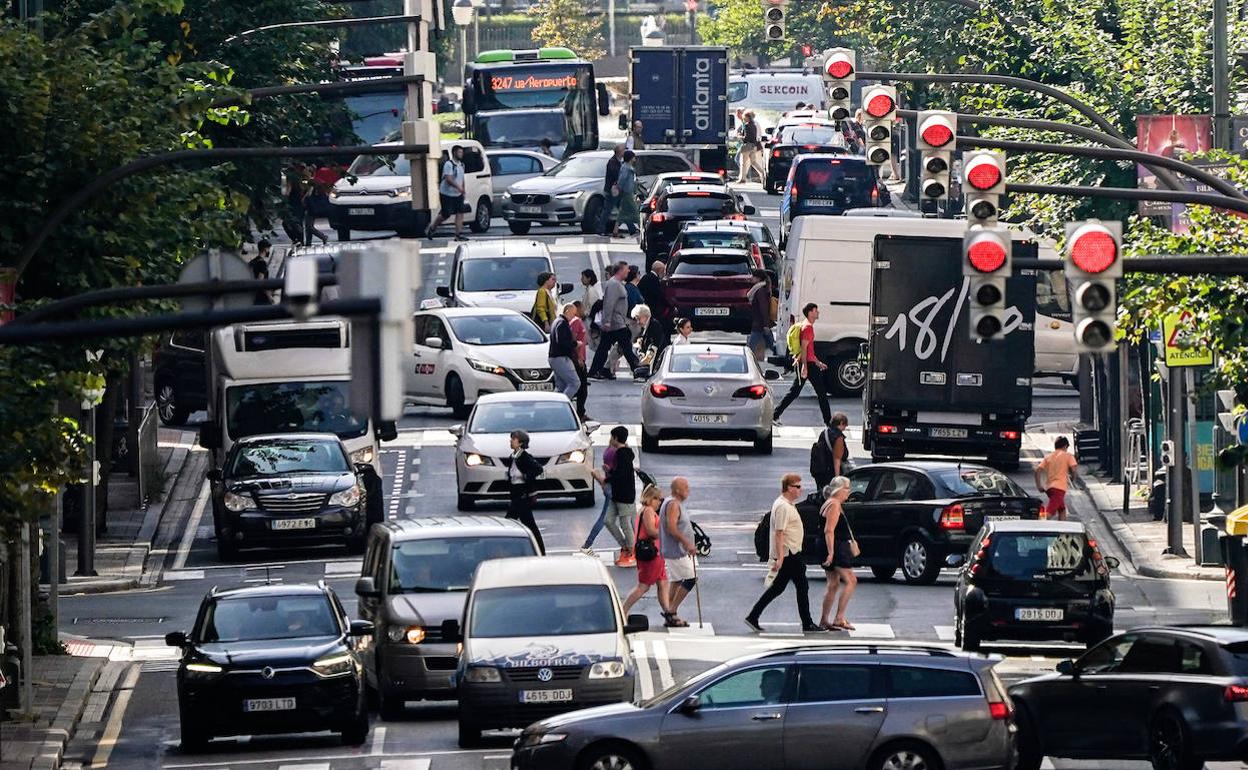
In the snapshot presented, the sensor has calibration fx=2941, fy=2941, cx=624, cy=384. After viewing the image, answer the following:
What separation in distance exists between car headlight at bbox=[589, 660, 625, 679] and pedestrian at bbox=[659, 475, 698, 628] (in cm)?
594

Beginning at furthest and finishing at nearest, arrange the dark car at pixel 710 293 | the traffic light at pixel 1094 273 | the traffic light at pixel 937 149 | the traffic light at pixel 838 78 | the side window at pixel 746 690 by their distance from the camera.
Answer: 1. the dark car at pixel 710 293
2. the traffic light at pixel 838 78
3. the traffic light at pixel 937 149
4. the side window at pixel 746 690
5. the traffic light at pixel 1094 273

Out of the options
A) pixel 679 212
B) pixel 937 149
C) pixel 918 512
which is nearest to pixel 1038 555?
pixel 918 512

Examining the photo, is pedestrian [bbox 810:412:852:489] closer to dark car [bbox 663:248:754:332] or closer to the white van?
the white van

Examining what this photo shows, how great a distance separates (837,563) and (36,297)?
856cm

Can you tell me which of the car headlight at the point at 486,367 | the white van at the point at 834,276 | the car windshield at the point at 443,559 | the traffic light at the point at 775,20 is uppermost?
the traffic light at the point at 775,20

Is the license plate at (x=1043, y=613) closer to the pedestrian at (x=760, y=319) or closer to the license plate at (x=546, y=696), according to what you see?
the license plate at (x=546, y=696)

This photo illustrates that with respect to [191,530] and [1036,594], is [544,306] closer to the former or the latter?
[191,530]

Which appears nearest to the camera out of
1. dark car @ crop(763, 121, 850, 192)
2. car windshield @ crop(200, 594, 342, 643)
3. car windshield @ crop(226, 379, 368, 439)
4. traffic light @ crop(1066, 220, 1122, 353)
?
traffic light @ crop(1066, 220, 1122, 353)

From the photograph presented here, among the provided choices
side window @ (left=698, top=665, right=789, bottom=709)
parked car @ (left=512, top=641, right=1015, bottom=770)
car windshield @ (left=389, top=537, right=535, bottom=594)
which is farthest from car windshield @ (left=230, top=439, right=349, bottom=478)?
side window @ (left=698, top=665, right=789, bottom=709)

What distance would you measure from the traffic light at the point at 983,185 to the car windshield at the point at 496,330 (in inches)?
805

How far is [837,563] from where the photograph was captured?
29531 millimetres

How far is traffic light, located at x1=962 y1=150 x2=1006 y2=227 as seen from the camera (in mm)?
23266

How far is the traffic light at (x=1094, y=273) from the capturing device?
1867cm

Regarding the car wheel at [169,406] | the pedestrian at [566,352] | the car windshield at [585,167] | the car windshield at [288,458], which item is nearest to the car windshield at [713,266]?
the pedestrian at [566,352]
